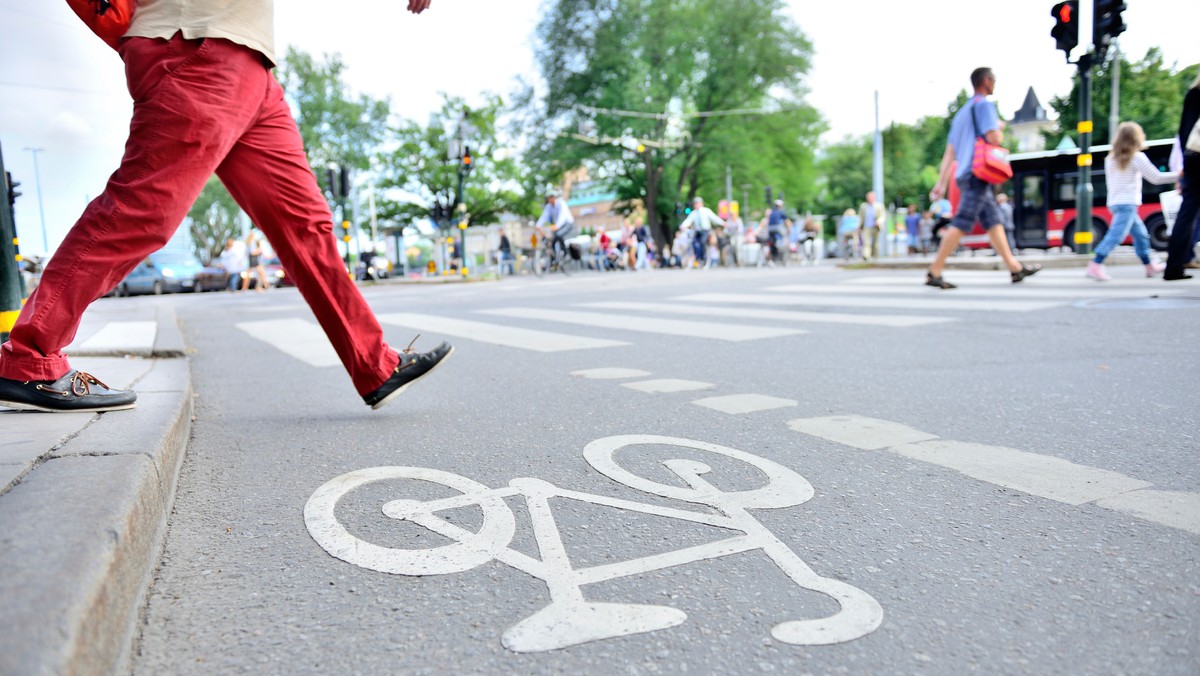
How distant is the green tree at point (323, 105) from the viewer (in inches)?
2073

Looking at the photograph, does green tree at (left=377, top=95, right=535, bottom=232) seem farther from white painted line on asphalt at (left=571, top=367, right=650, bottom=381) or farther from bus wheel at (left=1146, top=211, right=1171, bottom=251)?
white painted line on asphalt at (left=571, top=367, right=650, bottom=381)

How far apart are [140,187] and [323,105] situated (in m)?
54.0

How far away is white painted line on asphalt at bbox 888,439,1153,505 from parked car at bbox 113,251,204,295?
110 ft

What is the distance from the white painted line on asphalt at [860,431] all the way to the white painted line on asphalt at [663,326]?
2.60m

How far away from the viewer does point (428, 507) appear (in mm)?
2307

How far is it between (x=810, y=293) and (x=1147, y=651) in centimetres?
855

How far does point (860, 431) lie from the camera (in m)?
3.15

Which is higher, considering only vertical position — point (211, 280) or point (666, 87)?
point (666, 87)

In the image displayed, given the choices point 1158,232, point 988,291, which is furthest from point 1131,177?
point 1158,232

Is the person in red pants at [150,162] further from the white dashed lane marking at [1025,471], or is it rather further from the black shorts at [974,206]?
the black shorts at [974,206]

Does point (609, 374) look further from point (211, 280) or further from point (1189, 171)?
point (211, 280)

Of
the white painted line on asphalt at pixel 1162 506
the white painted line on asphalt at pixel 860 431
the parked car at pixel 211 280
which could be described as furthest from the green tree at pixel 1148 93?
the white painted line on asphalt at pixel 1162 506

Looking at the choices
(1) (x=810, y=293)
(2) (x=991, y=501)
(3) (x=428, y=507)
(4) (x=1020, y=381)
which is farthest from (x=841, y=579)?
(1) (x=810, y=293)

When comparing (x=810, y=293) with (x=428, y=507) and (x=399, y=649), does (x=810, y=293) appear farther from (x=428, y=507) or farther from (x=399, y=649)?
(x=399, y=649)
